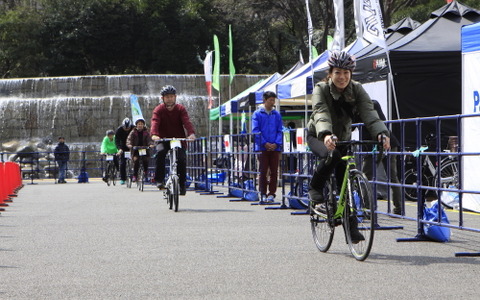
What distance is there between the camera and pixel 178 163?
1433 cm

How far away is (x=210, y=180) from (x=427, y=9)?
28.9 metres

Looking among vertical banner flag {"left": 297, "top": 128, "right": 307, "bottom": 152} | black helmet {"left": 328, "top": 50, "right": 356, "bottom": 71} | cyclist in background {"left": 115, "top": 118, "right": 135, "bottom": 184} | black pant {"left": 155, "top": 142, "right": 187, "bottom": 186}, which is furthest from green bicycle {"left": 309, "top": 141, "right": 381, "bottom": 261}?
cyclist in background {"left": 115, "top": 118, "right": 135, "bottom": 184}

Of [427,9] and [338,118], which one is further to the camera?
[427,9]

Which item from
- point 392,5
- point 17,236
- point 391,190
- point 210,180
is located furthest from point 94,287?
point 392,5

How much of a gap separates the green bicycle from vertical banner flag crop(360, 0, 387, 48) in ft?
26.7

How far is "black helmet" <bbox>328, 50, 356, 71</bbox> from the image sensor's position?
798 cm

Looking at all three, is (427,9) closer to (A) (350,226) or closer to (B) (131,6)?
(B) (131,6)

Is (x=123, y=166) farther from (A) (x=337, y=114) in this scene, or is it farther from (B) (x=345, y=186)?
(B) (x=345, y=186)

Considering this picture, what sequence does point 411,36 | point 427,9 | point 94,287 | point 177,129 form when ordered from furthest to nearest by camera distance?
1. point 427,9
2. point 411,36
3. point 177,129
4. point 94,287

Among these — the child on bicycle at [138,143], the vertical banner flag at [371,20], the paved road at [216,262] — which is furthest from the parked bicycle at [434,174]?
the child on bicycle at [138,143]

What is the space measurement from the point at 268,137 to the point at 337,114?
7.20 meters

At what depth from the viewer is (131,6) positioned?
7225 centimetres

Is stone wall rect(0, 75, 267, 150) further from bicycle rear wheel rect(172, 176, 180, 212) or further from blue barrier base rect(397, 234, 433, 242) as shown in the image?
blue barrier base rect(397, 234, 433, 242)

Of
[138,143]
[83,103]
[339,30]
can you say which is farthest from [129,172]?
[83,103]
